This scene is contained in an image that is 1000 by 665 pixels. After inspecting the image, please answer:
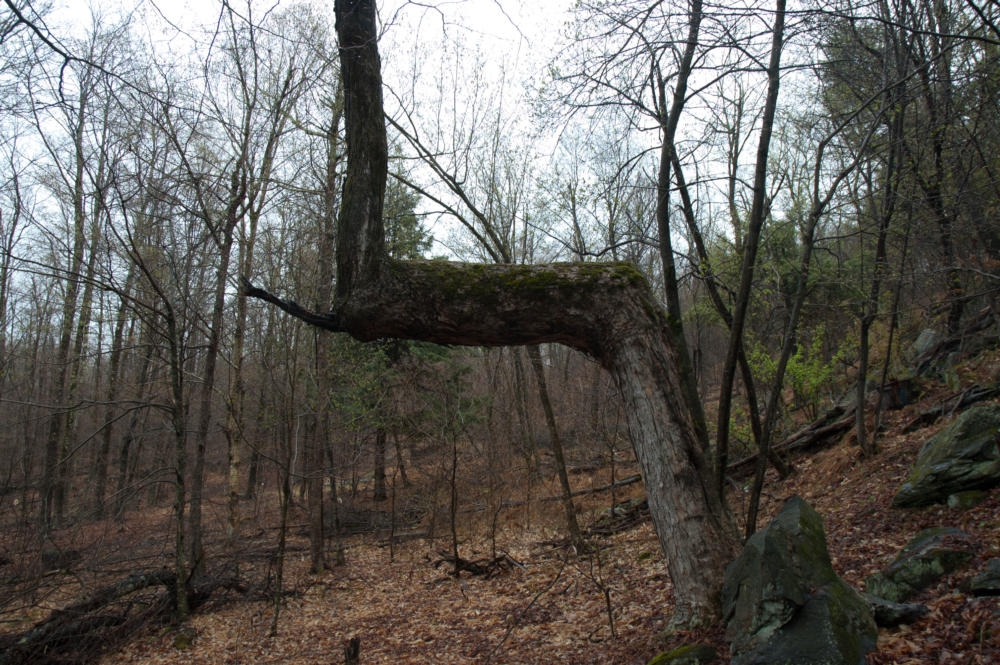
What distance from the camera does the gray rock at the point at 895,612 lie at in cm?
321

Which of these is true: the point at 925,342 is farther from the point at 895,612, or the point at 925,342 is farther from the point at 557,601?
the point at 895,612

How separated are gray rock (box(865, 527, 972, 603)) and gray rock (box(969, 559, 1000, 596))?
32 cm

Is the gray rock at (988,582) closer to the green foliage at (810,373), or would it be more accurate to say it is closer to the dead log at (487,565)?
the dead log at (487,565)

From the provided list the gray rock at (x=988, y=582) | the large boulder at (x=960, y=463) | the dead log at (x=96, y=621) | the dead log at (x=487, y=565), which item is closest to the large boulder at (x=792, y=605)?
the gray rock at (x=988, y=582)

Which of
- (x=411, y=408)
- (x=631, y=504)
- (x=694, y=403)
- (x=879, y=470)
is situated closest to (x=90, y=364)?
(x=411, y=408)

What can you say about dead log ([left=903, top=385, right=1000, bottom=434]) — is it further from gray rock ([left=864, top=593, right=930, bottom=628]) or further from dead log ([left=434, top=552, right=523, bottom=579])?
dead log ([left=434, top=552, right=523, bottom=579])

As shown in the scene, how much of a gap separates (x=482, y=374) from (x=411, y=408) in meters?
6.16

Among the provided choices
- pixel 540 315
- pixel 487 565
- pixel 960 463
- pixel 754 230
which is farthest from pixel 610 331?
pixel 487 565

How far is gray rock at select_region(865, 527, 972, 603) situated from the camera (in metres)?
3.54

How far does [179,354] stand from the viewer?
6926 millimetres

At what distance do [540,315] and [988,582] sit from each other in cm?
297

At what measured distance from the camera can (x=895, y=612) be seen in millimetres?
3246

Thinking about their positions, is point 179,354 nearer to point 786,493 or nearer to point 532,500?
point 532,500

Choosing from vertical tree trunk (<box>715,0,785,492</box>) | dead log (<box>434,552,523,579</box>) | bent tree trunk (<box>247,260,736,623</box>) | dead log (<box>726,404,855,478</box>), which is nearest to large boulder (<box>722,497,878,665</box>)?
bent tree trunk (<box>247,260,736,623</box>)
